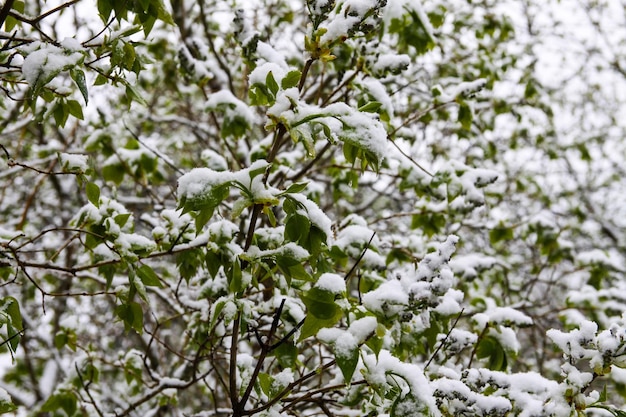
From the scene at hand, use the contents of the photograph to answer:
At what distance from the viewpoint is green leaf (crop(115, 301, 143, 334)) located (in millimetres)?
1776

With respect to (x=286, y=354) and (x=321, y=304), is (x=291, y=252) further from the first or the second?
(x=286, y=354)

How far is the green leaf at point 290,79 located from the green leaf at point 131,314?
981 millimetres

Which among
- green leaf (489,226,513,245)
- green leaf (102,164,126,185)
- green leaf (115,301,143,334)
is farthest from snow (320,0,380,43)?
green leaf (489,226,513,245)

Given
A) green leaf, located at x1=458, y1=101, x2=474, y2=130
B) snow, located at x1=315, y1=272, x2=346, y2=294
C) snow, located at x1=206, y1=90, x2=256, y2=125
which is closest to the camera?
snow, located at x1=315, y1=272, x2=346, y2=294

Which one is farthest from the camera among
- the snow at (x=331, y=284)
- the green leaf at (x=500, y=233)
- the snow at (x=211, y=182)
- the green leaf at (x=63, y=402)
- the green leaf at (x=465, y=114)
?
the green leaf at (x=500, y=233)

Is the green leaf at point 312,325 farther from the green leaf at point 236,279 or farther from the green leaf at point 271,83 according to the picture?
the green leaf at point 271,83

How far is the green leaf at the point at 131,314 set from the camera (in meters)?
1.78

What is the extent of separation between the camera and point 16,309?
164 cm

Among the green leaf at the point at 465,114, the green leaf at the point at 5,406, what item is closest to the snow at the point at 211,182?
the green leaf at the point at 5,406

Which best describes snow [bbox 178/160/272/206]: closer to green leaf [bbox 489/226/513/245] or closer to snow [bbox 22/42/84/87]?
snow [bbox 22/42/84/87]

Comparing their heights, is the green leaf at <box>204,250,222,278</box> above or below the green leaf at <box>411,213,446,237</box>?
below

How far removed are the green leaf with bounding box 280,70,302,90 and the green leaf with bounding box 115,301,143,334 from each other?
3.22ft

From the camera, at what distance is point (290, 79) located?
138cm

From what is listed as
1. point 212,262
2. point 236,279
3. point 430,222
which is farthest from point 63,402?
point 430,222
